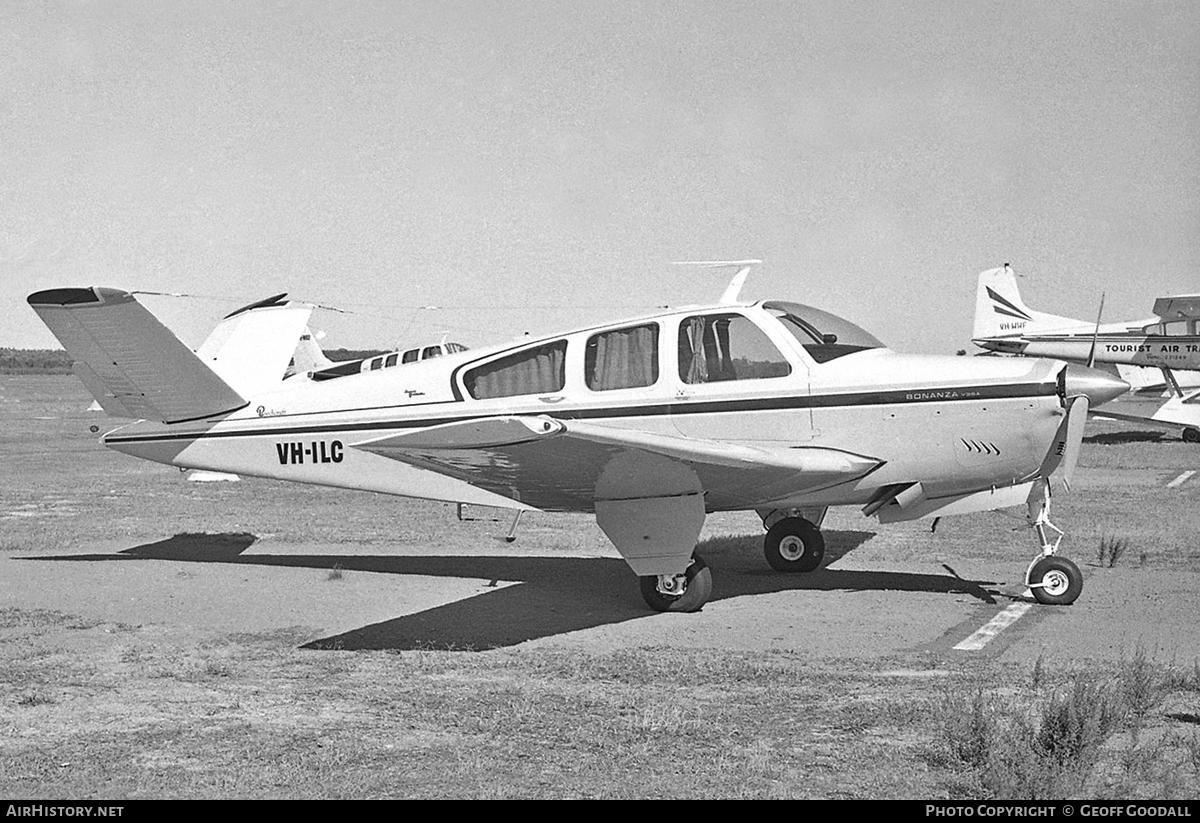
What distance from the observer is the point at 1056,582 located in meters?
9.50

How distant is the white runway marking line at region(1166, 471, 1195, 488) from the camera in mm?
20506

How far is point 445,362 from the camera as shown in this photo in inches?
417

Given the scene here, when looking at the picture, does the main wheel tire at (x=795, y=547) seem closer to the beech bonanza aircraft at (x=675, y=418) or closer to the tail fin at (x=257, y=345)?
the beech bonanza aircraft at (x=675, y=418)

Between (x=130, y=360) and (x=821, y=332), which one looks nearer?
(x=821, y=332)

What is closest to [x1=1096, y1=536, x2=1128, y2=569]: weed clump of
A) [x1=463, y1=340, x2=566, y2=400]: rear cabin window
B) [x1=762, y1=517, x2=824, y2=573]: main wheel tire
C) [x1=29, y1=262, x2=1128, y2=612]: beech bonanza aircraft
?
[x1=29, y1=262, x2=1128, y2=612]: beech bonanza aircraft

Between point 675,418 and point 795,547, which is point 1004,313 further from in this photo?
point 675,418

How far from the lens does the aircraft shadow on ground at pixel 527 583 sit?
8703mm

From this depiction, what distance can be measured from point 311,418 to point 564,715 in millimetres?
5401

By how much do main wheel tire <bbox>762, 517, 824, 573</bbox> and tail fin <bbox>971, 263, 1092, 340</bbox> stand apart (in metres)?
29.4

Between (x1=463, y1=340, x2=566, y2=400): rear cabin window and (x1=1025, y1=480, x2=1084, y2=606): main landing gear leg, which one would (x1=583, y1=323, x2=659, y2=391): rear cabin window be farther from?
(x1=1025, y1=480, x2=1084, y2=606): main landing gear leg

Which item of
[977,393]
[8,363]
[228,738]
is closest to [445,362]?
[977,393]

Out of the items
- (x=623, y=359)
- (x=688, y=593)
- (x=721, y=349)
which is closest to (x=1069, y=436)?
(x=721, y=349)

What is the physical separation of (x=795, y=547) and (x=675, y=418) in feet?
8.14
